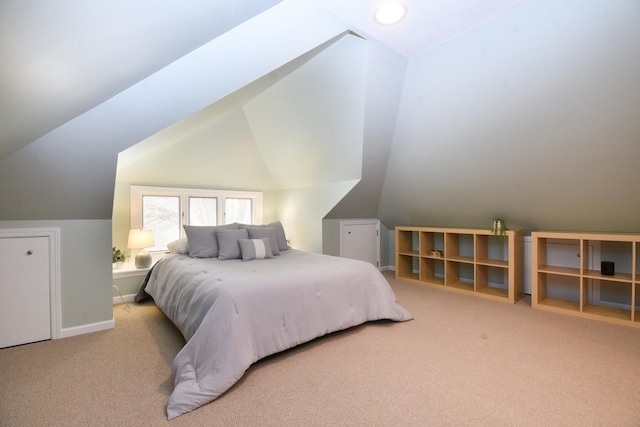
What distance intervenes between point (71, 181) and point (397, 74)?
295 cm

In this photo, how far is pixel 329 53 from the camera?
2.75 m

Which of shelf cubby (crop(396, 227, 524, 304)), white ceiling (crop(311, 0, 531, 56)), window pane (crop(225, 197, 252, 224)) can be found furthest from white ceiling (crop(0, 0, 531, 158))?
window pane (crop(225, 197, 252, 224))

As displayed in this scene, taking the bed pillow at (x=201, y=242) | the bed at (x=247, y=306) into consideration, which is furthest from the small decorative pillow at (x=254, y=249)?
the bed pillow at (x=201, y=242)

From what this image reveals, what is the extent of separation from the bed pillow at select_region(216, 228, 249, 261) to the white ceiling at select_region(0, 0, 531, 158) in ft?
5.69

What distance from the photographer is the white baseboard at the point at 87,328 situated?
2596 mm

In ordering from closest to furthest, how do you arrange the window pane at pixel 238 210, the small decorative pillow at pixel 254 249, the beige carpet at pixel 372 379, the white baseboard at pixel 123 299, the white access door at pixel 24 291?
the beige carpet at pixel 372 379, the white access door at pixel 24 291, the small decorative pillow at pixel 254 249, the white baseboard at pixel 123 299, the window pane at pixel 238 210

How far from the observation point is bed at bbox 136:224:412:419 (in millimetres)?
1832

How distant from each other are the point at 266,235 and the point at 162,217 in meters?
1.46

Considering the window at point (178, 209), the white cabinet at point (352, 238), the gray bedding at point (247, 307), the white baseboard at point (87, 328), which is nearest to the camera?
the gray bedding at point (247, 307)

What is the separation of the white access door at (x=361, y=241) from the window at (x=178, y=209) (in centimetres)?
155

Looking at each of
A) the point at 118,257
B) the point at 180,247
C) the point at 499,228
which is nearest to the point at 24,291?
the point at 118,257

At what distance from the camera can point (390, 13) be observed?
7.16 ft

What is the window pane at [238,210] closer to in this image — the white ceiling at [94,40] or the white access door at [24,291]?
the white access door at [24,291]

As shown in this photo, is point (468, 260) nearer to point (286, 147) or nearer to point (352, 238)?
point (352, 238)
